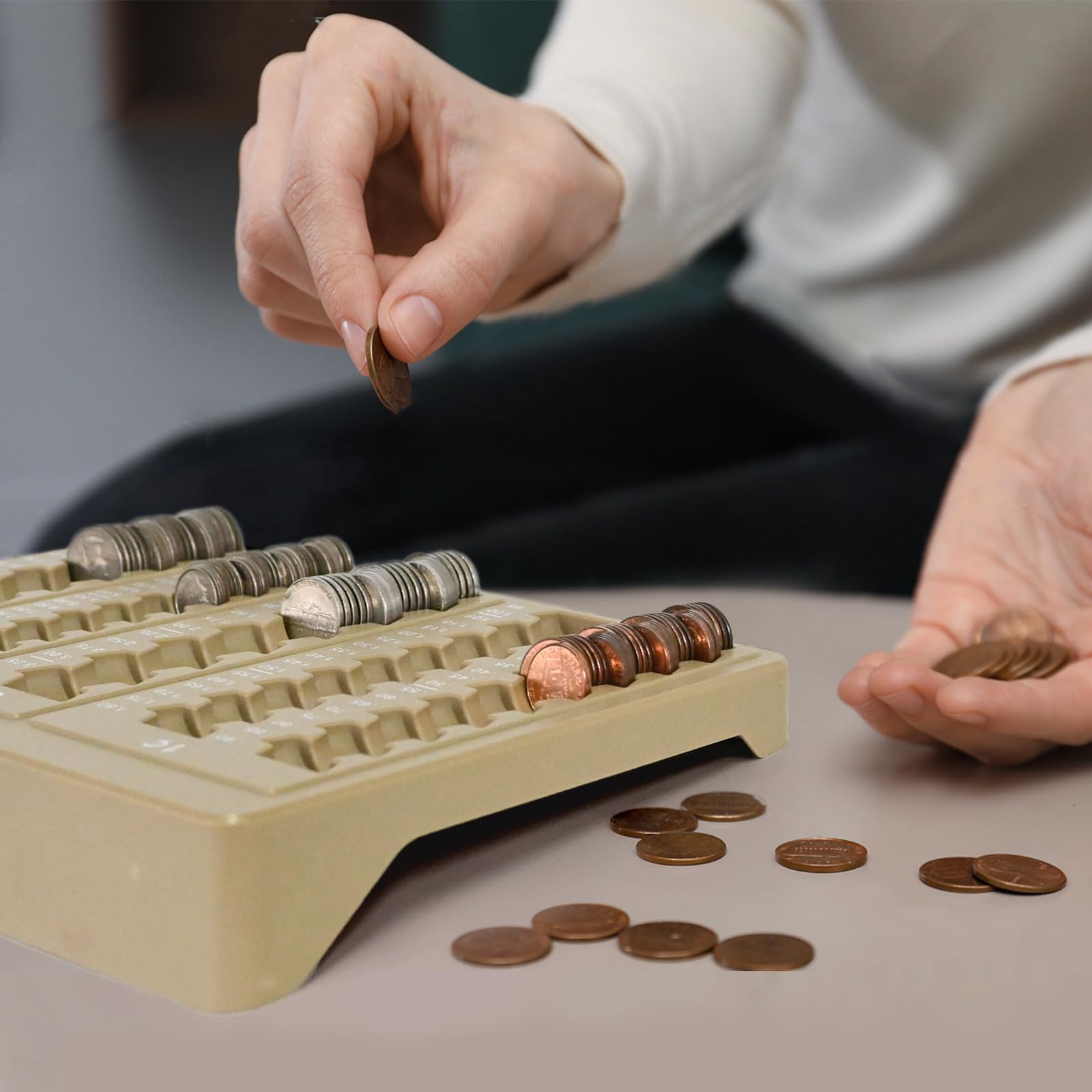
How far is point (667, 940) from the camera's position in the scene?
62cm

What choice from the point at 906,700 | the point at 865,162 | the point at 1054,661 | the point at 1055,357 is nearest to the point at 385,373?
the point at 906,700

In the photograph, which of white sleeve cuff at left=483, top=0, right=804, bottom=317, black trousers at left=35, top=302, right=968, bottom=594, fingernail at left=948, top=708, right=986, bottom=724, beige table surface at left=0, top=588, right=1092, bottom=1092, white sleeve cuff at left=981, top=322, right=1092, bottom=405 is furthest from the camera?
black trousers at left=35, top=302, right=968, bottom=594

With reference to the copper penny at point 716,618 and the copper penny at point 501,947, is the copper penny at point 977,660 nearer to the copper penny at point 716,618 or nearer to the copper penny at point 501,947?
the copper penny at point 716,618

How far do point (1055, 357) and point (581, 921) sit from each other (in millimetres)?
771

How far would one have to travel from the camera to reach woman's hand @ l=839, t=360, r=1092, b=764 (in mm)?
829

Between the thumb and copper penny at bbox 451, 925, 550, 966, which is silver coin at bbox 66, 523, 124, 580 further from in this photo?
copper penny at bbox 451, 925, 550, 966

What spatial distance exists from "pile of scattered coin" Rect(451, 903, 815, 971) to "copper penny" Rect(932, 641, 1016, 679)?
326mm

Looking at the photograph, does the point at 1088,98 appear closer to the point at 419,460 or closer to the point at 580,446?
the point at 580,446

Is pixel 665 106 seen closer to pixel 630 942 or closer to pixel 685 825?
pixel 685 825

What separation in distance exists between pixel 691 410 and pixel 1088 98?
0.72 metres

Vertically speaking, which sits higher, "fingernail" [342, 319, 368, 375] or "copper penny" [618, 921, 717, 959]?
"fingernail" [342, 319, 368, 375]

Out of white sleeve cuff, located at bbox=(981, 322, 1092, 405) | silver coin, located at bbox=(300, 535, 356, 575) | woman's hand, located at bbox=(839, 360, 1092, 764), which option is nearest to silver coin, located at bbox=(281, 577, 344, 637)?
silver coin, located at bbox=(300, 535, 356, 575)

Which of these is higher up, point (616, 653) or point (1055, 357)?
point (1055, 357)

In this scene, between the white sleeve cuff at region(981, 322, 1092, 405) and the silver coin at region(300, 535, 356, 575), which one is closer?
the silver coin at region(300, 535, 356, 575)
